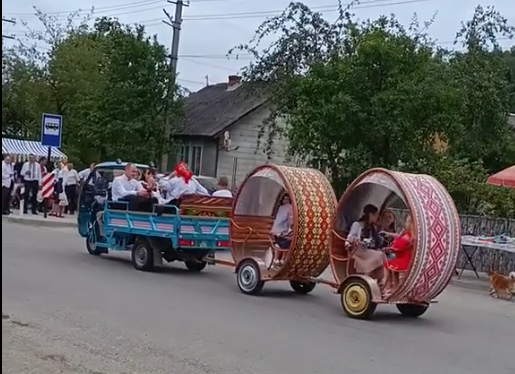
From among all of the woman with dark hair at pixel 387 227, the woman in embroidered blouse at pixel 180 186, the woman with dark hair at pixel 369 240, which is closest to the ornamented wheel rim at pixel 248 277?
the woman with dark hair at pixel 369 240

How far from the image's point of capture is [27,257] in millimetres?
16094

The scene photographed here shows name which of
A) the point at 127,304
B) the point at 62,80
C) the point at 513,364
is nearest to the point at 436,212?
the point at 513,364

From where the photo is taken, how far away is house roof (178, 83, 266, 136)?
1581 inches

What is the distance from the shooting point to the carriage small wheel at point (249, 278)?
1384 cm

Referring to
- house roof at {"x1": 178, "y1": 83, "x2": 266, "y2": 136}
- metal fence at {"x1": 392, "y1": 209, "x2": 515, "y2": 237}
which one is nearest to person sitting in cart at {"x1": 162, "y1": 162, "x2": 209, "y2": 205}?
metal fence at {"x1": 392, "y1": 209, "x2": 515, "y2": 237}

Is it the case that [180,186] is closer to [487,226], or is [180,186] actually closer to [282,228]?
[282,228]

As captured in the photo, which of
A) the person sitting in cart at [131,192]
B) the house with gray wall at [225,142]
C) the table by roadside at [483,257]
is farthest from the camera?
the house with gray wall at [225,142]

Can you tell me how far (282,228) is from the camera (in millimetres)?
14461

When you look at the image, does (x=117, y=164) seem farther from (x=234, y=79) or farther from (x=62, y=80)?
(x=234, y=79)

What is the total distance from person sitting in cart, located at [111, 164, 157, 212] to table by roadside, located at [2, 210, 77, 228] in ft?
25.9

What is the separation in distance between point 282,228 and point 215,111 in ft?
95.5

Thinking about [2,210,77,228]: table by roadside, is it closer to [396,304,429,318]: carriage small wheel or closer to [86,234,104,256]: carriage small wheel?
[86,234,104,256]: carriage small wheel

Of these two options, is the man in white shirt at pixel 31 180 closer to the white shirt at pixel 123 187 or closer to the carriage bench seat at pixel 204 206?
the white shirt at pixel 123 187

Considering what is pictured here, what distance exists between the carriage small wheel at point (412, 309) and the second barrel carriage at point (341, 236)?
2 cm
